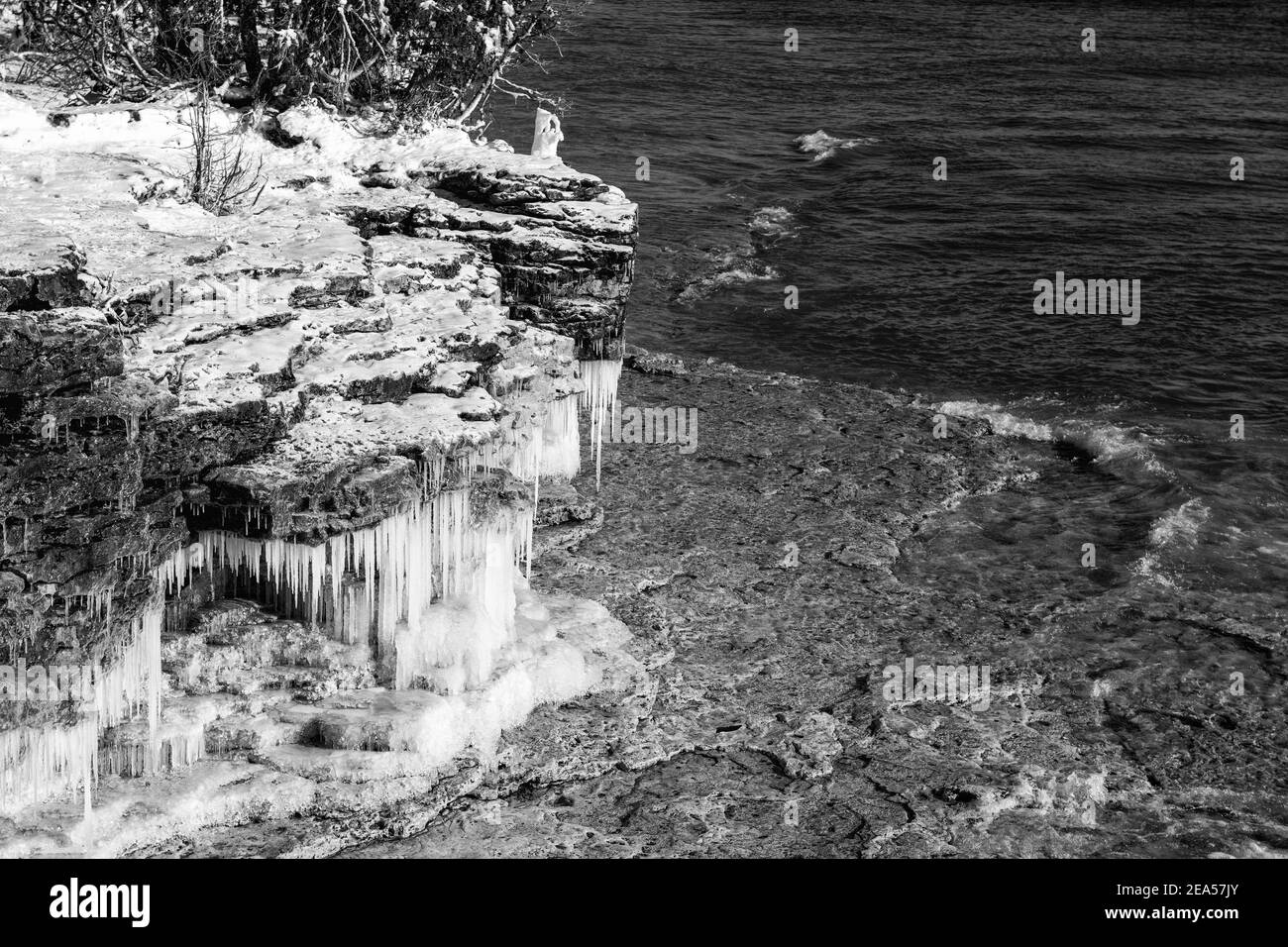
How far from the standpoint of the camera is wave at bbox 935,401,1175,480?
62.4 ft

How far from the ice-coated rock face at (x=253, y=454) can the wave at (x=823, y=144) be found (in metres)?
20.1

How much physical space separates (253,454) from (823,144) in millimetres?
25887

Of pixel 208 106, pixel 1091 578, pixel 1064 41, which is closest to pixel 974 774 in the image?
pixel 1091 578

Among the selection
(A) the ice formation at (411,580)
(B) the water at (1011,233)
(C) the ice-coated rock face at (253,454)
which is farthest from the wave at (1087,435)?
(A) the ice formation at (411,580)

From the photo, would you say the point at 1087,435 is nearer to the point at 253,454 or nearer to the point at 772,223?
the point at 772,223

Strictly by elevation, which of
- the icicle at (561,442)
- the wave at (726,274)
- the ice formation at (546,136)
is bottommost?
the icicle at (561,442)

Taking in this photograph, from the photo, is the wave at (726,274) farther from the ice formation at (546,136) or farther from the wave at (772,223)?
the ice formation at (546,136)

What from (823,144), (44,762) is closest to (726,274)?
(823,144)

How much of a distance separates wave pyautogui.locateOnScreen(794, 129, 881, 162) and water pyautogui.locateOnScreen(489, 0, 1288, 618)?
193 mm

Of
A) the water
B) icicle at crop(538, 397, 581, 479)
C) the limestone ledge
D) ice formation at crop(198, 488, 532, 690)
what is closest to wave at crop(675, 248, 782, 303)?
the water

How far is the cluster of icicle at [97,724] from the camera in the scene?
10.5 m

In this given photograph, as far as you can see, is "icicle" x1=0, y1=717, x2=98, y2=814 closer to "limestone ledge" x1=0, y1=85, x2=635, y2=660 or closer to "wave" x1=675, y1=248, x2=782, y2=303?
"limestone ledge" x1=0, y1=85, x2=635, y2=660

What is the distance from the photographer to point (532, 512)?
13.4m

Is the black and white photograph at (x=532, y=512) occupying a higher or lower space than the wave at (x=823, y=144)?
lower
